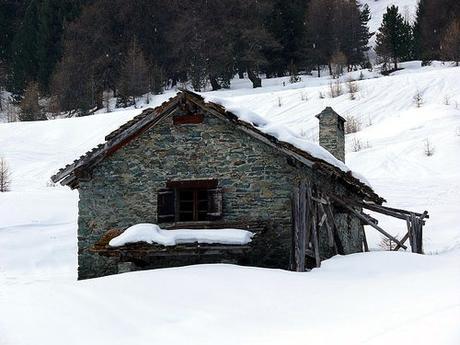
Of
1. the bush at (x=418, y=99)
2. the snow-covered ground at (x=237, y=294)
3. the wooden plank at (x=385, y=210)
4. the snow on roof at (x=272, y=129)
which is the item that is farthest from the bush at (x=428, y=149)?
the snow on roof at (x=272, y=129)

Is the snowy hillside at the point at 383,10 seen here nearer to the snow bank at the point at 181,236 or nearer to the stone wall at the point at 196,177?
the stone wall at the point at 196,177

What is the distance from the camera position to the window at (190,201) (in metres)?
12.5

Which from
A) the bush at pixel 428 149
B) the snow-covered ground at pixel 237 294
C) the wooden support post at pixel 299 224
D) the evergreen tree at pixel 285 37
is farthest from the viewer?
the evergreen tree at pixel 285 37

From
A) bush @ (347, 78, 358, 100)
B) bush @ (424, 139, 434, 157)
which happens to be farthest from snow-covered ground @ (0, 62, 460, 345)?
bush @ (347, 78, 358, 100)

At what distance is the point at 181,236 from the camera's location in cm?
1160

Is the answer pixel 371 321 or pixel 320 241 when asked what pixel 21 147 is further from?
pixel 371 321

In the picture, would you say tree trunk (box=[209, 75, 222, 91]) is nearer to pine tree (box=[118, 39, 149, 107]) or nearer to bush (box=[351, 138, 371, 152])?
pine tree (box=[118, 39, 149, 107])

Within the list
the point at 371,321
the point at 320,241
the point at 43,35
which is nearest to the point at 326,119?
the point at 320,241

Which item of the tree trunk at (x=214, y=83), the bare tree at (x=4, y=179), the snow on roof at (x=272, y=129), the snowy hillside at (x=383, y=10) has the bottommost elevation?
the bare tree at (x=4, y=179)

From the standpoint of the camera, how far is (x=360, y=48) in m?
51.2

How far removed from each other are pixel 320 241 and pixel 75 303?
242 inches

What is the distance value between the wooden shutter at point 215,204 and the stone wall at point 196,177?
15cm

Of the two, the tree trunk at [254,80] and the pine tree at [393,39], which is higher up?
the pine tree at [393,39]

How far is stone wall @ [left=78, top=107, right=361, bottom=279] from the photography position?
1227cm
